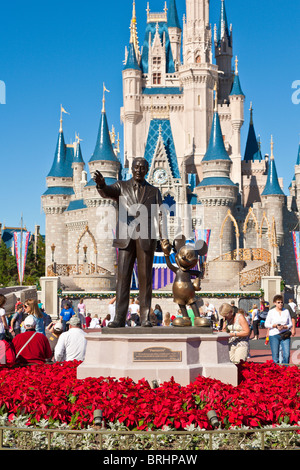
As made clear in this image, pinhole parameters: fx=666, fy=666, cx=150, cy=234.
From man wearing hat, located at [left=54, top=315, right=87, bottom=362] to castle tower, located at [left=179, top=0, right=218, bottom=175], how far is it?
4568 cm

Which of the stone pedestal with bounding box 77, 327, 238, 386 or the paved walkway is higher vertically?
the stone pedestal with bounding box 77, 327, 238, 386

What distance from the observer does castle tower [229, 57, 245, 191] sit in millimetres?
53938

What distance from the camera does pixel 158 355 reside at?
686 cm

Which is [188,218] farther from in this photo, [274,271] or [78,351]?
[78,351]

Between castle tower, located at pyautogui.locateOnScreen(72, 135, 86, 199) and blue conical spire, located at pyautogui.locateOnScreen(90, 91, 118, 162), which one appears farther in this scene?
castle tower, located at pyautogui.locateOnScreen(72, 135, 86, 199)

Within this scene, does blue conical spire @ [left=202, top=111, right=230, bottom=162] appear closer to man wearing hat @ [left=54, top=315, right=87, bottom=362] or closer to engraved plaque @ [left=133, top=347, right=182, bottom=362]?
man wearing hat @ [left=54, top=315, right=87, bottom=362]

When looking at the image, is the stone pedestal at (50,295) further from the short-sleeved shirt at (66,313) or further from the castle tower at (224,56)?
the castle tower at (224,56)

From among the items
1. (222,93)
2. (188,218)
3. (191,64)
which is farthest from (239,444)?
(222,93)

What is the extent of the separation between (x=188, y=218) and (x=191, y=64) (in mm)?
14078

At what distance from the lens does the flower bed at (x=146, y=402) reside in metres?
5.70

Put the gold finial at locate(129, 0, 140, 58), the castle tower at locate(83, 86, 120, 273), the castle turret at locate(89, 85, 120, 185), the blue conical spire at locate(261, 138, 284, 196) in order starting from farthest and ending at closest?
1. the gold finial at locate(129, 0, 140, 58)
2. the blue conical spire at locate(261, 138, 284, 196)
3. the castle turret at locate(89, 85, 120, 185)
4. the castle tower at locate(83, 86, 120, 273)

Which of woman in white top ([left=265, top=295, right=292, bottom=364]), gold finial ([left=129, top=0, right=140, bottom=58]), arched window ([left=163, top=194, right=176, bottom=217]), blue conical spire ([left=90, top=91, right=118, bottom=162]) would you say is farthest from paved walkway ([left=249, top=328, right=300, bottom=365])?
gold finial ([left=129, top=0, right=140, bottom=58])

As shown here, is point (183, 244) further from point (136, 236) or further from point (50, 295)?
point (50, 295)

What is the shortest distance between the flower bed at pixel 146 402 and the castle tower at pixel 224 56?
5245 cm
